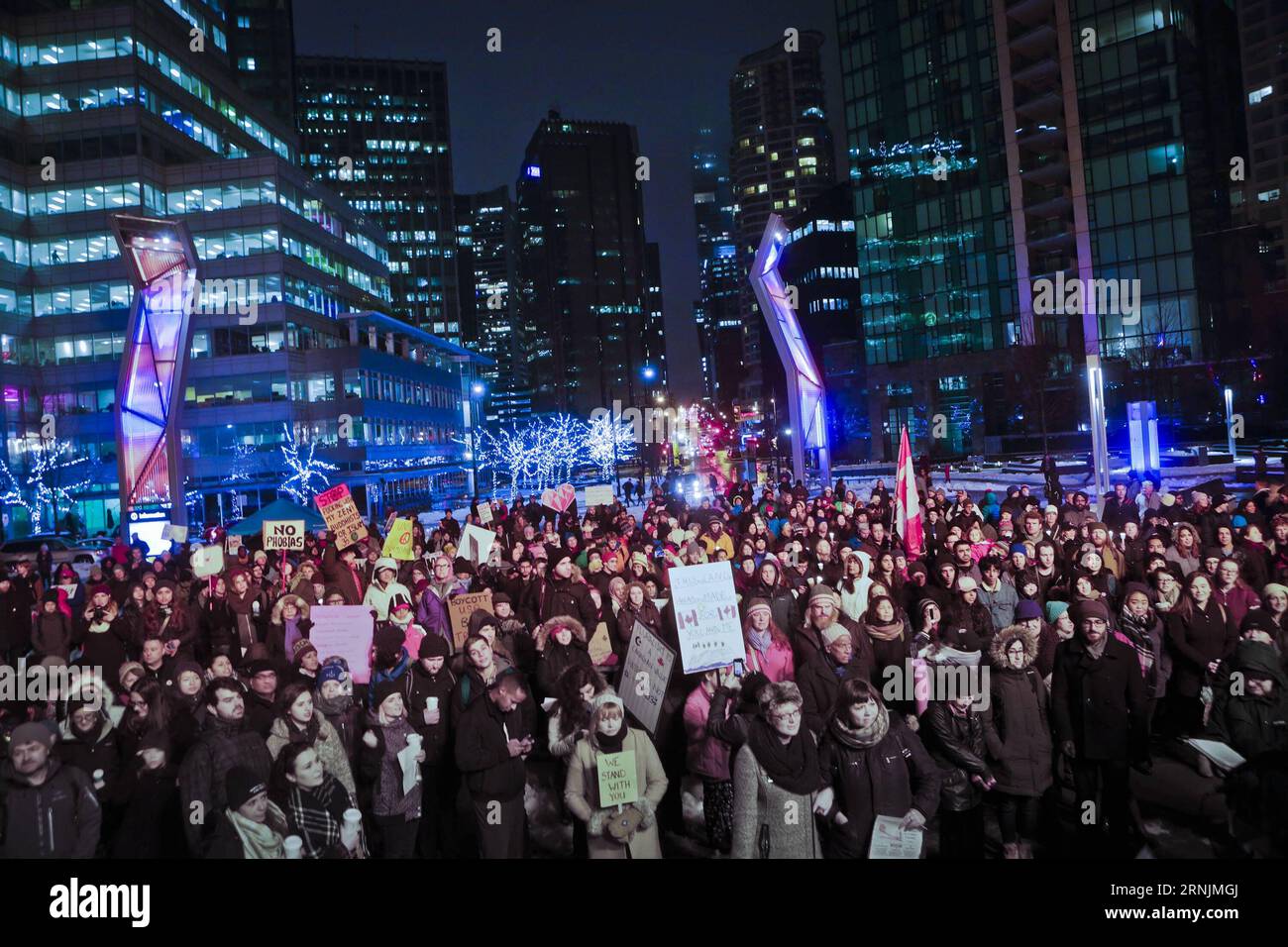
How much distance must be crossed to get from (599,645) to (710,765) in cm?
277

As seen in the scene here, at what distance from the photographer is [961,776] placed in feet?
17.9

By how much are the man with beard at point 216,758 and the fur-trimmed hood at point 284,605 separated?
11.2 ft

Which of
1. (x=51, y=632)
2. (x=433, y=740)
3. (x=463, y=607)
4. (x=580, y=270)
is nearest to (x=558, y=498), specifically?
(x=463, y=607)

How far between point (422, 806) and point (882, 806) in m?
3.20

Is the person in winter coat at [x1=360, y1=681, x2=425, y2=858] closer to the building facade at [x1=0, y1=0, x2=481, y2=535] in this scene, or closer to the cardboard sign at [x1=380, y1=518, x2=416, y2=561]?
the cardboard sign at [x1=380, y1=518, x2=416, y2=561]

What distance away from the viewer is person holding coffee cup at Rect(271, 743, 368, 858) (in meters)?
5.00

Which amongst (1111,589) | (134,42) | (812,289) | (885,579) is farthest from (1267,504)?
(812,289)

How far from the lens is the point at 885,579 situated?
9281mm

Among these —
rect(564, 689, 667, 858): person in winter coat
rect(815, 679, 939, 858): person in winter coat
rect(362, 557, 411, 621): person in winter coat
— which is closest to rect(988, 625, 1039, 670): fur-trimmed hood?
rect(815, 679, 939, 858): person in winter coat

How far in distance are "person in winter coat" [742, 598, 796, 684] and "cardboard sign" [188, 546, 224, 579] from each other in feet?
25.1

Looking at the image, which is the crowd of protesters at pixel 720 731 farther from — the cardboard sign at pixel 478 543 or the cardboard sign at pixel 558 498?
the cardboard sign at pixel 558 498

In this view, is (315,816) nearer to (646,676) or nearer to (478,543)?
(646,676)

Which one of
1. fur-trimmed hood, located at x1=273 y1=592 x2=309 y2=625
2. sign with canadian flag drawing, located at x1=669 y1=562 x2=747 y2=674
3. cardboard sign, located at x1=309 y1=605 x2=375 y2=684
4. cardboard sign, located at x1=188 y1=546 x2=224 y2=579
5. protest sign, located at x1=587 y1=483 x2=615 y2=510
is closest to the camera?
sign with canadian flag drawing, located at x1=669 y1=562 x2=747 y2=674
